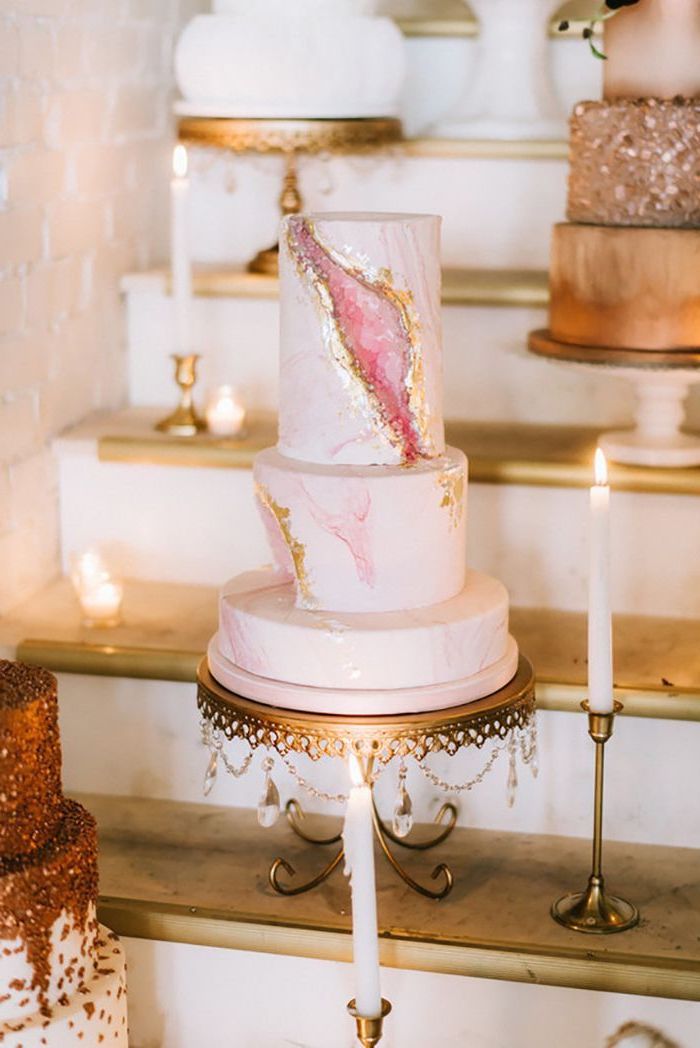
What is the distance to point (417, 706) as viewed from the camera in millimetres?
1300

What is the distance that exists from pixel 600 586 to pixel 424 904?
38cm

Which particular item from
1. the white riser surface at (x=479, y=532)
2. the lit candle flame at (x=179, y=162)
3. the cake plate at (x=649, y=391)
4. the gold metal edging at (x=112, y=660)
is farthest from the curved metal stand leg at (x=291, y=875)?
the lit candle flame at (x=179, y=162)

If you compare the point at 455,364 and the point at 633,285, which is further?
the point at 455,364

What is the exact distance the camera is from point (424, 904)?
5.05 feet

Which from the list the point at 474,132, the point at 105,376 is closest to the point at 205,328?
the point at 105,376

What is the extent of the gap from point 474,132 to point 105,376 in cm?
63

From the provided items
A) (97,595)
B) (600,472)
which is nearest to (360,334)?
(600,472)

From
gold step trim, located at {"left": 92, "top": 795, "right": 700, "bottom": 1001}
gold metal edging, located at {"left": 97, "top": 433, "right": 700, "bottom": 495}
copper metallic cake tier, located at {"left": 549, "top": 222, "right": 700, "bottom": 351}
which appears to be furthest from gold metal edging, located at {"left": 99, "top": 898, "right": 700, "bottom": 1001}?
copper metallic cake tier, located at {"left": 549, "top": 222, "right": 700, "bottom": 351}

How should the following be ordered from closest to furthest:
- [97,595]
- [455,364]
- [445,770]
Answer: [445,770], [97,595], [455,364]

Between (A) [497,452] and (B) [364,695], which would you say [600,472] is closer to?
(B) [364,695]

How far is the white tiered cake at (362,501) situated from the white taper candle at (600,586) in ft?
0.28

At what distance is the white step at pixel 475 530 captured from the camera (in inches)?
72.0

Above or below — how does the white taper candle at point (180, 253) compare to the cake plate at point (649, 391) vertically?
above

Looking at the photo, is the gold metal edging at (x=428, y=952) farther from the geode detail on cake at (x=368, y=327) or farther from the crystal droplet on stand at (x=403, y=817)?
the geode detail on cake at (x=368, y=327)
